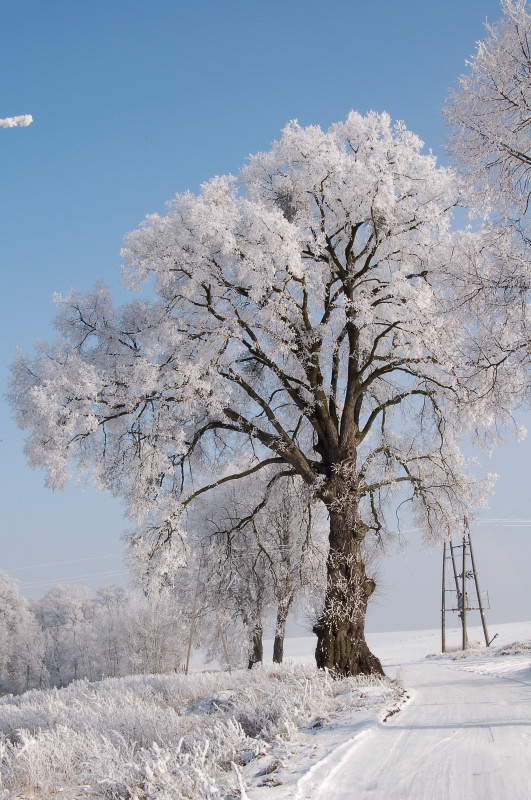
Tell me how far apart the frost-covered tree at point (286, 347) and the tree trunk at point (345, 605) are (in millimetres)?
33

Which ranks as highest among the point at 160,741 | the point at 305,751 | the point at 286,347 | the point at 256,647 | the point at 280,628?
the point at 286,347

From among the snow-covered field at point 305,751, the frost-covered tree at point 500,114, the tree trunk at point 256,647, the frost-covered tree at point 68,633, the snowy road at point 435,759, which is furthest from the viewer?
the frost-covered tree at point 68,633

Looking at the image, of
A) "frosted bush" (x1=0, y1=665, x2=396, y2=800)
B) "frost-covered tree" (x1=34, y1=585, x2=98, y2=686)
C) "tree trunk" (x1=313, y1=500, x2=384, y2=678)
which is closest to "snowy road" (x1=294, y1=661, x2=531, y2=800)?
"frosted bush" (x1=0, y1=665, x2=396, y2=800)

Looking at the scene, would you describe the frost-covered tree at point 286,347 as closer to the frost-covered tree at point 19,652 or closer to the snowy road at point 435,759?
the snowy road at point 435,759

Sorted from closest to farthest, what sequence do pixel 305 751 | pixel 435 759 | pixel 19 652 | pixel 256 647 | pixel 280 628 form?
pixel 435 759, pixel 305 751, pixel 280 628, pixel 256 647, pixel 19 652

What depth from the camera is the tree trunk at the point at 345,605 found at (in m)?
10.7

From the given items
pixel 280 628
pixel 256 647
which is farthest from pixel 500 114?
pixel 256 647

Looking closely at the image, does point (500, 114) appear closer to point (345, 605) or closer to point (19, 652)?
point (345, 605)

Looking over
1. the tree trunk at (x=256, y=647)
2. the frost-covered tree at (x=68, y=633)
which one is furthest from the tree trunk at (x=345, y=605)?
the frost-covered tree at (x=68, y=633)

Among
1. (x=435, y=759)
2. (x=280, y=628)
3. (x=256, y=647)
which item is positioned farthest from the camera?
(x=256, y=647)

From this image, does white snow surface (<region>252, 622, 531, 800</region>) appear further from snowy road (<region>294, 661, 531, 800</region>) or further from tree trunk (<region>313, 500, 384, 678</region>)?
tree trunk (<region>313, 500, 384, 678</region>)

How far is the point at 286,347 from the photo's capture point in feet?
39.2

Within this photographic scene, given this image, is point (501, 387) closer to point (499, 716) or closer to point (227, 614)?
point (499, 716)

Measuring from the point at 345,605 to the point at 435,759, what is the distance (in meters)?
6.86
